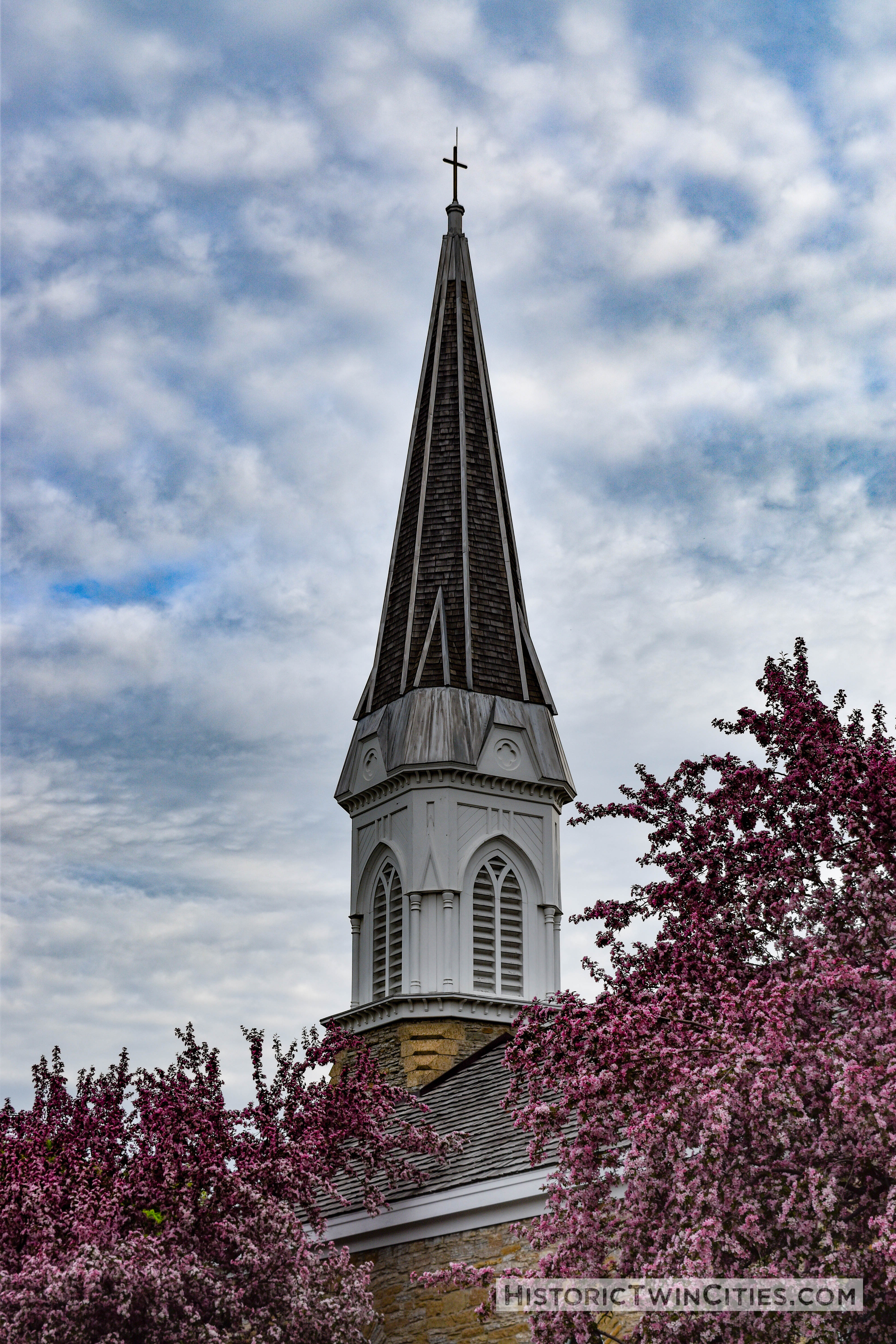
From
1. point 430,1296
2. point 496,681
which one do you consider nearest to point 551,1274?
point 430,1296

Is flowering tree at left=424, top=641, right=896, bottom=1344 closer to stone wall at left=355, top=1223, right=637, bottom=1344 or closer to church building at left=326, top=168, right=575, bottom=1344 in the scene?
stone wall at left=355, top=1223, right=637, bottom=1344

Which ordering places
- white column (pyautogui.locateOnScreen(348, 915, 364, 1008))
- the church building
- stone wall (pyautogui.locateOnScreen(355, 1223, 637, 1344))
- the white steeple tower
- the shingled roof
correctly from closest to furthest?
stone wall (pyautogui.locateOnScreen(355, 1223, 637, 1344))
the church building
the white steeple tower
white column (pyautogui.locateOnScreen(348, 915, 364, 1008))
the shingled roof

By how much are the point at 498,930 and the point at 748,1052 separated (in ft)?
52.6

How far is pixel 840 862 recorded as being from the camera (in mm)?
11055

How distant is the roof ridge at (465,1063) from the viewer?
23.3 m

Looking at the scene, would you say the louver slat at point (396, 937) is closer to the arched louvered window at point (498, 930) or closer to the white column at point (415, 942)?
the white column at point (415, 942)

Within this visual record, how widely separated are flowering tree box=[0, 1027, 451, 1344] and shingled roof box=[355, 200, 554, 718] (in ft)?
38.4

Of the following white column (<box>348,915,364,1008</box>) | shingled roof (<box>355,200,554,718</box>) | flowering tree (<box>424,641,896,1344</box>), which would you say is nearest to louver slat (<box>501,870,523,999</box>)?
white column (<box>348,915,364,1008</box>)

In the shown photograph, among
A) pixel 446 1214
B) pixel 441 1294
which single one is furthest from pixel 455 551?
pixel 441 1294

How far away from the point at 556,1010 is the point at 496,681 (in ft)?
51.7

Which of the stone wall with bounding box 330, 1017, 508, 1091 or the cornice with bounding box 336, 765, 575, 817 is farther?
the cornice with bounding box 336, 765, 575, 817

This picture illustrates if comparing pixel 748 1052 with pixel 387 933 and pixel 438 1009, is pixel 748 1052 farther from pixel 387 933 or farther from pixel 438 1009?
pixel 387 933

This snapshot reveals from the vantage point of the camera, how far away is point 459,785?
25969 mm

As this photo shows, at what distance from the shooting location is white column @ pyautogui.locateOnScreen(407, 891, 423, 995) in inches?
972
